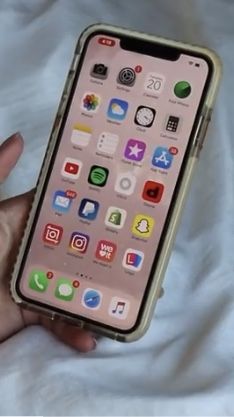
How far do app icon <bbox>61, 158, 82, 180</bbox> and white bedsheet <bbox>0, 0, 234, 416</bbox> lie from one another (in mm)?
115

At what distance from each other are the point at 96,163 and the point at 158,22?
0.94 feet

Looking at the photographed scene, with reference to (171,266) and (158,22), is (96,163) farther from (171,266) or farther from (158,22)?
(158,22)

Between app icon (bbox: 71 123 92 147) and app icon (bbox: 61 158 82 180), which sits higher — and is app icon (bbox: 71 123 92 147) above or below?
above

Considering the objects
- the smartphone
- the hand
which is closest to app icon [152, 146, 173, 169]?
the smartphone

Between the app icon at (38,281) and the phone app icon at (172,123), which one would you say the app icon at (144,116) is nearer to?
the phone app icon at (172,123)

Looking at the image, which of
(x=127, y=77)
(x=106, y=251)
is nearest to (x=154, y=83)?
(x=127, y=77)

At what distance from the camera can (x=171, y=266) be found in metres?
0.73

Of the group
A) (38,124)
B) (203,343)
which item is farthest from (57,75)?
(203,343)

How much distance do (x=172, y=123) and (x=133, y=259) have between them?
99mm

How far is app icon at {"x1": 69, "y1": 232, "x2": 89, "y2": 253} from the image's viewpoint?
0.66 m

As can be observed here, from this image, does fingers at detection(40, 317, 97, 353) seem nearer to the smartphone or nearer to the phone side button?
the smartphone

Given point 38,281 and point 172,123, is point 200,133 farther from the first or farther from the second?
point 38,281

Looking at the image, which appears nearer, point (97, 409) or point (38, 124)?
point (97, 409)

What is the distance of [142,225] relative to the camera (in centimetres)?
64
